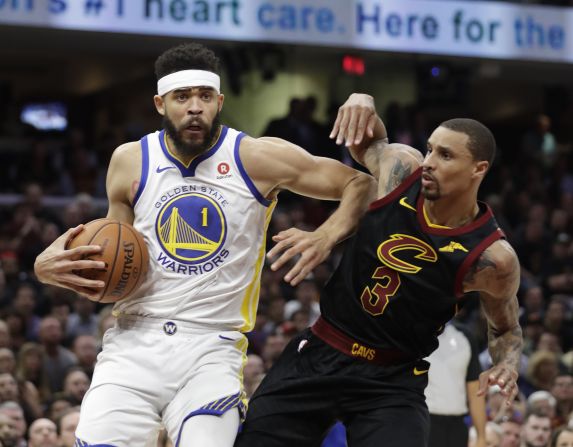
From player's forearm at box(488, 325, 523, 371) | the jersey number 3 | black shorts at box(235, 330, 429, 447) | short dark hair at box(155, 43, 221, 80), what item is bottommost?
black shorts at box(235, 330, 429, 447)

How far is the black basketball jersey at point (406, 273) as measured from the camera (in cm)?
509

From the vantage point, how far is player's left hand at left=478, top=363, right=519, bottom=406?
5125 mm

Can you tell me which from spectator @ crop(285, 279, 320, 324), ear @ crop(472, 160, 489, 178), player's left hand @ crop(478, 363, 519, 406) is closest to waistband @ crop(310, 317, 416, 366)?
player's left hand @ crop(478, 363, 519, 406)

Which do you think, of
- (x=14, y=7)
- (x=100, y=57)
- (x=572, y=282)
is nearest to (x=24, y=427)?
(x=14, y=7)

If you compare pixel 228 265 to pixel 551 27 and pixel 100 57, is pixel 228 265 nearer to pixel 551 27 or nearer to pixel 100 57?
pixel 551 27

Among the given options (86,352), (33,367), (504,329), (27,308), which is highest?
(504,329)

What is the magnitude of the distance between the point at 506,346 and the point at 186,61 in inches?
75.5

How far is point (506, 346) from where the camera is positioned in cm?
534

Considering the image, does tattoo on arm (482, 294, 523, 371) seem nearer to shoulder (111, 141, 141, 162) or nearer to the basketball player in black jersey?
the basketball player in black jersey

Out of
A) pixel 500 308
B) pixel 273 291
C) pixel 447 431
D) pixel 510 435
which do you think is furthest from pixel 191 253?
pixel 273 291

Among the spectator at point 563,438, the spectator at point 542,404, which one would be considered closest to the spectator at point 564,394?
the spectator at point 542,404

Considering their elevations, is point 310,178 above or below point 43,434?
above

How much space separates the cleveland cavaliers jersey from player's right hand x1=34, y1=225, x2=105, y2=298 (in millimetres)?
265

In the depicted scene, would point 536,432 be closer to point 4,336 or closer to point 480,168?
point 4,336
